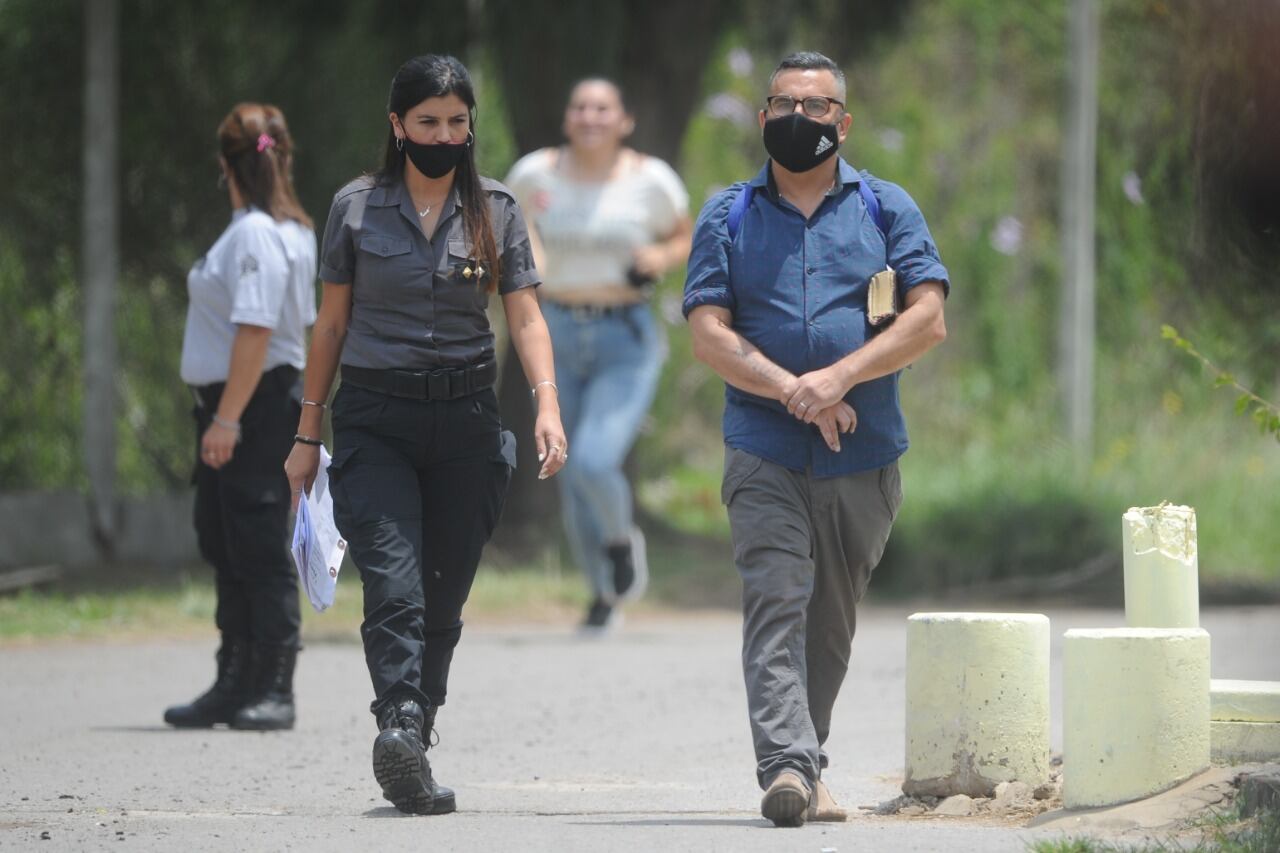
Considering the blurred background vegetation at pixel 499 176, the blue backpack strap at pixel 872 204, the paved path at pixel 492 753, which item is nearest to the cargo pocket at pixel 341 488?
the paved path at pixel 492 753

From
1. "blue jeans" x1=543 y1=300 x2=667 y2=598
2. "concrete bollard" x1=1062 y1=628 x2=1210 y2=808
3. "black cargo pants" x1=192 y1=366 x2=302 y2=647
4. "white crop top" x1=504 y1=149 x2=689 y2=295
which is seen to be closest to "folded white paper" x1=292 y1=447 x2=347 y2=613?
"black cargo pants" x1=192 y1=366 x2=302 y2=647

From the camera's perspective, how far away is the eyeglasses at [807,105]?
5.70 m

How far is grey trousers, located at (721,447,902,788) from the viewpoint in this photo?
17.9 feet

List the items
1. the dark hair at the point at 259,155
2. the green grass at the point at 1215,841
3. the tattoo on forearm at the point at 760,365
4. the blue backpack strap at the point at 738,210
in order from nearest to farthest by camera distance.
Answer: the green grass at the point at 1215,841
the tattoo on forearm at the point at 760,365
the blue backpack strap at the point at 738,210
the dark hair at the point at 259,155

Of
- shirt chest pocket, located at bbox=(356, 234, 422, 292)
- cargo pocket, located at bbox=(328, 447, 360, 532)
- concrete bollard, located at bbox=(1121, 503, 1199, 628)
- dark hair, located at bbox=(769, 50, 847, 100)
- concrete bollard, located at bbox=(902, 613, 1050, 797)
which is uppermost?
dark hair, located at bbox=(769, 50, 847, 100)

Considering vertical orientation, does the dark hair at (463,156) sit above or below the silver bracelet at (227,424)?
above

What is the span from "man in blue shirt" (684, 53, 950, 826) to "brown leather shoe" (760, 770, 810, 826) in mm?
149

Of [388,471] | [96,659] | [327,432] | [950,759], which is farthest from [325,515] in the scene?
[327,432]

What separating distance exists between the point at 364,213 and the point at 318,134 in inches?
249

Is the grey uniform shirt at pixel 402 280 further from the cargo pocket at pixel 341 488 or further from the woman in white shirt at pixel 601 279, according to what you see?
the woman in white shirt at pixel 601 279

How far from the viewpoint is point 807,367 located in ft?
18.5

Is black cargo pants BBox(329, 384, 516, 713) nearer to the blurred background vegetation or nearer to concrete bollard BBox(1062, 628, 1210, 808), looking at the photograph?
concrete bollard BBox(1062, 628, 1210, 808)

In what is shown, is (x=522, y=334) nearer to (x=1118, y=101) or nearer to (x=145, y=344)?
(x=145, y=344)

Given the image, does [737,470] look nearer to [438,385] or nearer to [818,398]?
[818,398]
